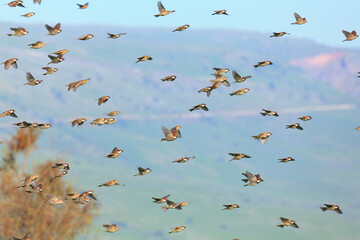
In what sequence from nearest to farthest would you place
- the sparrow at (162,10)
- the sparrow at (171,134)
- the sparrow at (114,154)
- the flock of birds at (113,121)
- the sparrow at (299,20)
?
the sparrow at (171,134) → the flock of birds at (113,121) → the sparrow at (114,154) → the sparrow at (162,10) → the sparrow at (299,20)

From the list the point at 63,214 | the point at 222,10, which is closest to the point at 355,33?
the point at 222,10

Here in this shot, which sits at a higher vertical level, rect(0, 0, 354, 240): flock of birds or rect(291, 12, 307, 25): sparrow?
rect(291, 12, 307, 25): sparrow

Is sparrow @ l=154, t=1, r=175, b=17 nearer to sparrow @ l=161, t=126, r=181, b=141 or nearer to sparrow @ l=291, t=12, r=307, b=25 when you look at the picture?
sparrow @ l=161, t=126, r=181, b=141

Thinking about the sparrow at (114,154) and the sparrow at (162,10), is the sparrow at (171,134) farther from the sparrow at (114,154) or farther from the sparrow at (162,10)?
the sparrow at (162,10)

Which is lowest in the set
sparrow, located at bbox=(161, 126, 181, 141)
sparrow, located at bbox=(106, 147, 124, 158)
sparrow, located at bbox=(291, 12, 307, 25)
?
sparrow, located at bbox=(106, 147, 124, 158)

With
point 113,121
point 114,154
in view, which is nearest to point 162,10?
point 113,121

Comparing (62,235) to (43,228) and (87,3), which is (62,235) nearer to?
(43,228)

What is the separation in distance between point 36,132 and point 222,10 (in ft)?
201

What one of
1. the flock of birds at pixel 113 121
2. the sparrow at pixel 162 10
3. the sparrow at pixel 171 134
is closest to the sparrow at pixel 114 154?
the flock of birds at pixel 113 121

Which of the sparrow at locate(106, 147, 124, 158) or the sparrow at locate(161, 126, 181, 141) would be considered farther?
the sparrow at locate(106, 147, 124, 158)

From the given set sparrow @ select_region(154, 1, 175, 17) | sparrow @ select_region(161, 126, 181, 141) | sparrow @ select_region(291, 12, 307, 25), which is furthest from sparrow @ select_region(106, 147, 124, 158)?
sparrow @ select_region(291, 12, 307, 25)

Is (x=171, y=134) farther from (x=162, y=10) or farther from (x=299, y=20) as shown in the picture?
(x=299, y=20)

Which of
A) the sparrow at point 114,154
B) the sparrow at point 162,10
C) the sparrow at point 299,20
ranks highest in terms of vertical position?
the sparrow at point 162,10

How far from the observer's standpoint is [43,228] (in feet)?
304
